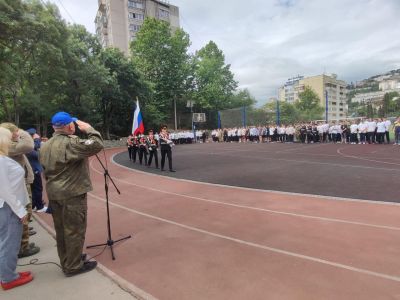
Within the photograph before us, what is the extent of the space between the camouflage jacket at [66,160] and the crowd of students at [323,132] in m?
21.5

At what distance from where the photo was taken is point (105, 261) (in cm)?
461

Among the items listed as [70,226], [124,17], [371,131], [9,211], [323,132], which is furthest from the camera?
[124,17]

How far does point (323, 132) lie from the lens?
25.1 meters

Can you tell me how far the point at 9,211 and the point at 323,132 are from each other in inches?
977

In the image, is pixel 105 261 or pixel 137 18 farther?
pixel 137 18

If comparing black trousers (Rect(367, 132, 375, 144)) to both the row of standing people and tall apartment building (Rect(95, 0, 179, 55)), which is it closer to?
the row of standing people

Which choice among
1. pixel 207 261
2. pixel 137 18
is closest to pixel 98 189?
pixel 207 261

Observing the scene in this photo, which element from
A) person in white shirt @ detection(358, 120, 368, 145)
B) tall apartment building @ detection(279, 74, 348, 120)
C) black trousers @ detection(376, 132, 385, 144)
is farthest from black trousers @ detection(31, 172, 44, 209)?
tall apartment building @ detection(279, 74, 348, 120)

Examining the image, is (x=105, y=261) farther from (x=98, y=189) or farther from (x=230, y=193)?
(x=98, y=189)

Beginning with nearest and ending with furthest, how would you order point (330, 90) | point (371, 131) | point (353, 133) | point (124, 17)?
point (371, 131), point (353, 133), point (124, 17), point (330, 90)

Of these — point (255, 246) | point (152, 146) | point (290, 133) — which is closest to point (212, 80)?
point (290, 133)

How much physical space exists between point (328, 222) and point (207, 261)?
2.72m

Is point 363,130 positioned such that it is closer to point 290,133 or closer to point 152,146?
point 290,133

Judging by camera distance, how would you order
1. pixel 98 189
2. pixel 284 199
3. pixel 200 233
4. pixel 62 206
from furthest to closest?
pixel 98 189 → pixel 284 199 → pixel 200 233 → pixel 62 206
